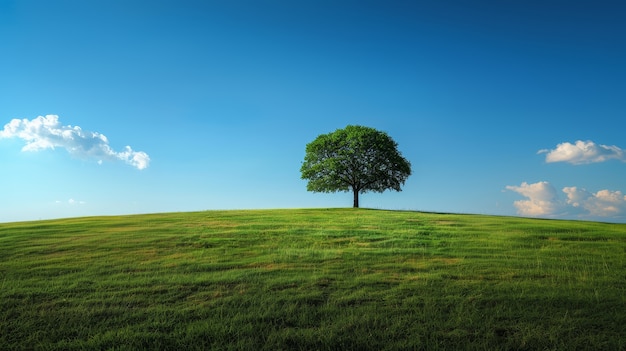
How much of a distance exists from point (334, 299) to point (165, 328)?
463cm

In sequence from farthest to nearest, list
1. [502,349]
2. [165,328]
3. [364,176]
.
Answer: [364,176]
[165,328]
[502,349]

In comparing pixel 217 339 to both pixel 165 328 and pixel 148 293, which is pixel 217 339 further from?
pixel 148 293

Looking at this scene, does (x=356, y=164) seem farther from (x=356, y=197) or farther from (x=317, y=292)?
(x=317, y=292)

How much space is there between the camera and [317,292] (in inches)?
520

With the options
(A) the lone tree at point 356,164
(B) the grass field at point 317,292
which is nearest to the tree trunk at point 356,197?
(A) the lone tree at point 356,164

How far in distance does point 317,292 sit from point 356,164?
44.5 meters

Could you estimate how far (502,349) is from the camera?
9320mm

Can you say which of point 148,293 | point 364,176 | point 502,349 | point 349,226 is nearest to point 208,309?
point 148,293

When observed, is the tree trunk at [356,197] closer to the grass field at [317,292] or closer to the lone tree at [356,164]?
the lone tree at [356,164]

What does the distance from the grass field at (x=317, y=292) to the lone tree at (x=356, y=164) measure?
3137cm

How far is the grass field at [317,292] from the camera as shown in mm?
10008

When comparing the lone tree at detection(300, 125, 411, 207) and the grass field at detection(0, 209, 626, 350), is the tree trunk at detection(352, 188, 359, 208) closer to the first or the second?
the lone tree at detection(300, 125, 411, 207)

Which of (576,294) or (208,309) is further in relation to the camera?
(576,294)

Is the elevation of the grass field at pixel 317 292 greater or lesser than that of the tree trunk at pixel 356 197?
lesser
